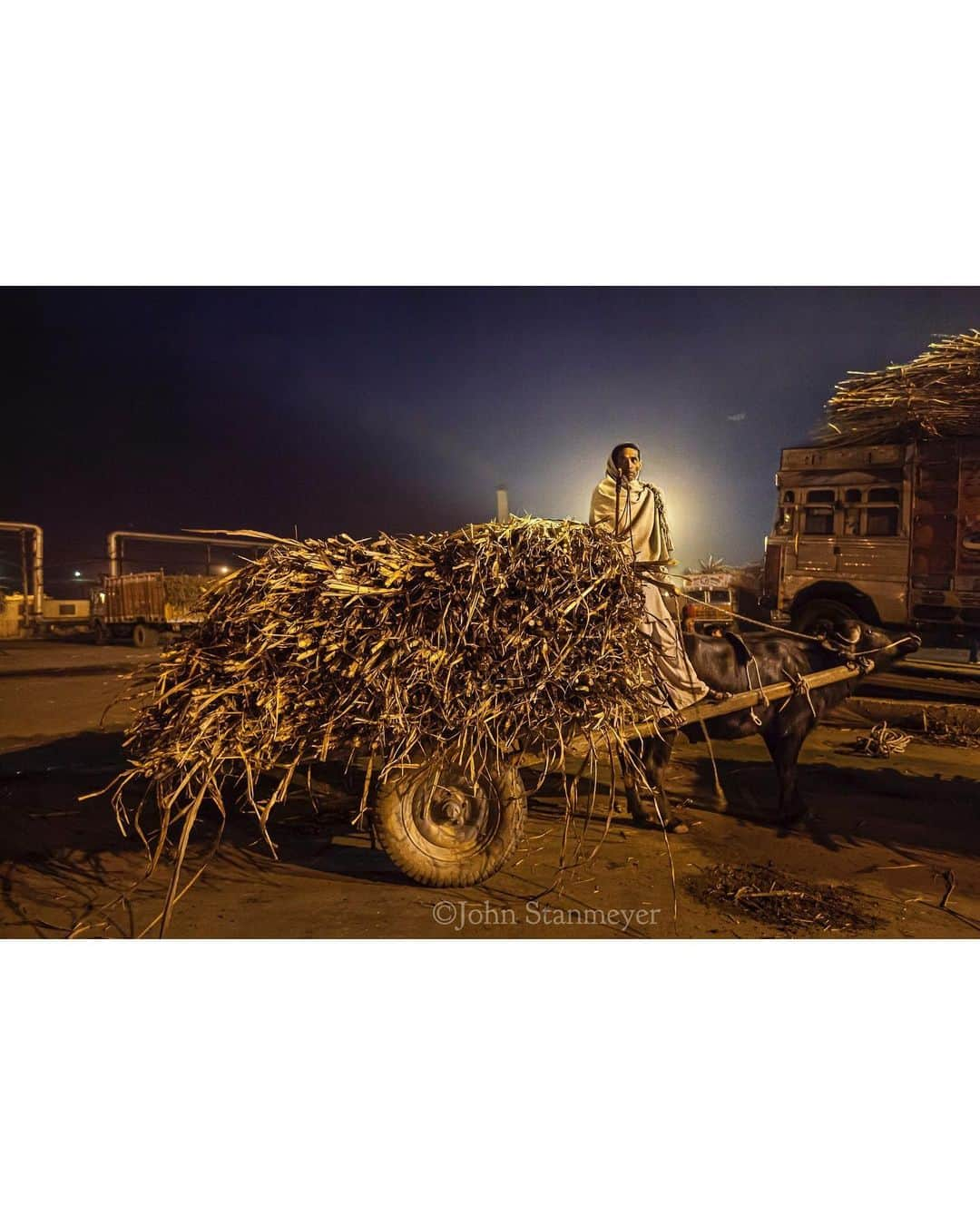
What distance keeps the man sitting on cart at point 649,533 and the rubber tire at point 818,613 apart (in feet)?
14.9

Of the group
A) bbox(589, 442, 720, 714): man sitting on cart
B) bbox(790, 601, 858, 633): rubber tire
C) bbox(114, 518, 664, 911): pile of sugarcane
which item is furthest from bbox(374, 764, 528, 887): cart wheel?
bbox(790, 601, 858, 633): rubber tire

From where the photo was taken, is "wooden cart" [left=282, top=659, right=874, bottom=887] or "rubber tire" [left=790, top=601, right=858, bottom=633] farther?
"rubber tire" [left=790, top=601, right=858, bottom=633]

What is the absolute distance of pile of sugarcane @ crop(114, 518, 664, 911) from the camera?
3.17 metres

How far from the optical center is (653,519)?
172 inches

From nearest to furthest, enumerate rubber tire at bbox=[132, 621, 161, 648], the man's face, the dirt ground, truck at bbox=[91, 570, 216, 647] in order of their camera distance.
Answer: the dirt ground, the man's face, truck at bbox=[91, 570, 216, 647], rubber tire at bbox=[132, 621, 161, 648]

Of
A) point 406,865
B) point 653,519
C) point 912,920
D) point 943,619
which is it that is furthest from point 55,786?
point 943,619

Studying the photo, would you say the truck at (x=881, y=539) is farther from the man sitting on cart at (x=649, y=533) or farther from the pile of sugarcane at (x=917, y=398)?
the man sitting on cart at (x=649, y=533)

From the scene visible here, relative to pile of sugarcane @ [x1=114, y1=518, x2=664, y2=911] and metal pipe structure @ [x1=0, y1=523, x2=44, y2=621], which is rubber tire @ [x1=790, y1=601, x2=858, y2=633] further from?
metal pipe structure @ [x1=0, y1=523, x2=44, y2=621]

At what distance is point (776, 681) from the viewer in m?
4.47

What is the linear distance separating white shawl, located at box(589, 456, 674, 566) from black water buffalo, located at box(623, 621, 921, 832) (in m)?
Result: 0.60

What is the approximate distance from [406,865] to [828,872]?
2248 millimetres

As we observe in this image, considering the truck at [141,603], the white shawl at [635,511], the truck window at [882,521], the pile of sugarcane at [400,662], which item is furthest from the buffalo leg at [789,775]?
the truck at [141,603]

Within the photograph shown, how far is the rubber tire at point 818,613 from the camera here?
818 cm

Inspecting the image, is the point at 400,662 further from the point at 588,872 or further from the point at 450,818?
the point at 588,872
